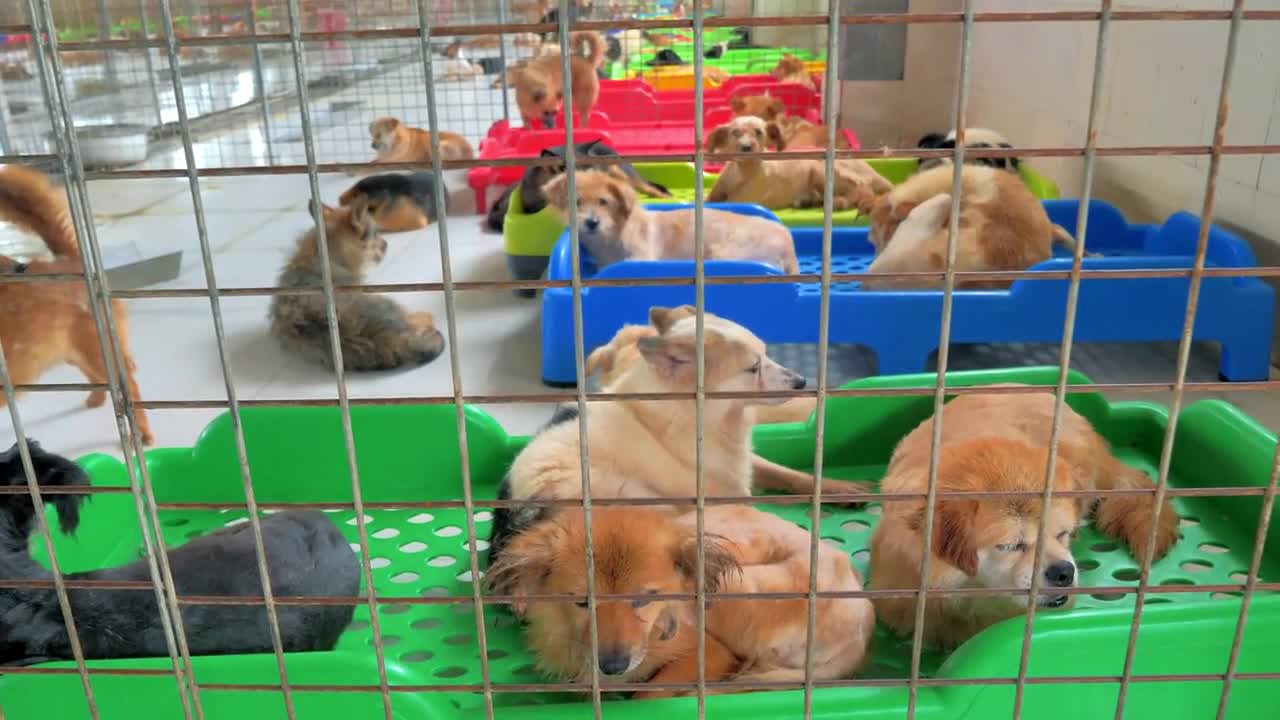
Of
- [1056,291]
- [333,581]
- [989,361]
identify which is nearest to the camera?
[333,581]

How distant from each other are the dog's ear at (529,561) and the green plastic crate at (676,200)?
2125 millimetres

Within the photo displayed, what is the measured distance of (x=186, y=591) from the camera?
57.0 inches

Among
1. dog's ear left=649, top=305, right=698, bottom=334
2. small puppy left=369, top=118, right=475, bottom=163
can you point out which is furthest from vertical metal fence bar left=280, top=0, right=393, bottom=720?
small puppy left=369, top=118, right=475, bottom=163

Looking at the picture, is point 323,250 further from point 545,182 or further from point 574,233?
point 545,182

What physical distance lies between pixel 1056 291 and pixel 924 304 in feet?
1.16

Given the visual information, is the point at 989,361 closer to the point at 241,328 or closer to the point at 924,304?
the point at 924,304

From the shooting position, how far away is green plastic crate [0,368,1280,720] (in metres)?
1.29

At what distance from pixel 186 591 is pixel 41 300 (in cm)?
149

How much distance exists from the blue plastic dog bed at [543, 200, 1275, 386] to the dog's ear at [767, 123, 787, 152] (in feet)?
5.29

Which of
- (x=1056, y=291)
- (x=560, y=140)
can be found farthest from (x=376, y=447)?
(x=560, y=140)

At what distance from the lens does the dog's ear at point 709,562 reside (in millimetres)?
1354

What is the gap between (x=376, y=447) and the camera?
2.16m

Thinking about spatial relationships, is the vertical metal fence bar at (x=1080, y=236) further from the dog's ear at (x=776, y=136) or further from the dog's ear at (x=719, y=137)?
the dog's ear at (x=776, y=136)

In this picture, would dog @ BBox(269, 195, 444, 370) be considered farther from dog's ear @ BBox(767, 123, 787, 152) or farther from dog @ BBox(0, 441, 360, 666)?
dog's ear @ BBox(767, 123, 787, 152)
